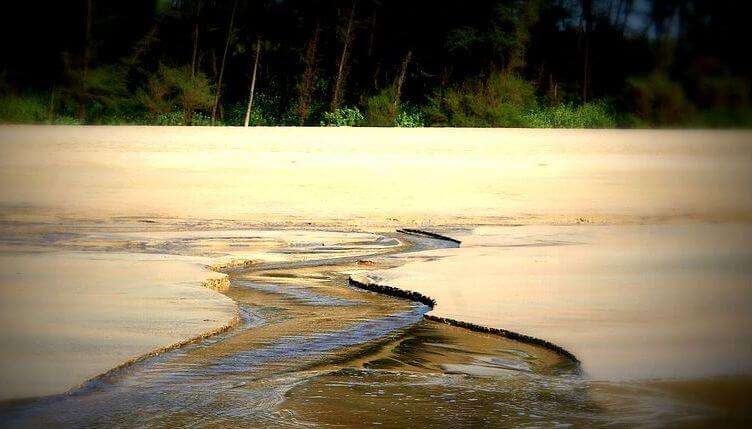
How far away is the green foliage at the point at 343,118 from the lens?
3173cm

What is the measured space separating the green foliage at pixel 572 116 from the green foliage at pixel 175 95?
986 cm

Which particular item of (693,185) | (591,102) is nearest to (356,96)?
(591,102)

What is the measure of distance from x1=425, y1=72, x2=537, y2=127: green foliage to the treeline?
4cm

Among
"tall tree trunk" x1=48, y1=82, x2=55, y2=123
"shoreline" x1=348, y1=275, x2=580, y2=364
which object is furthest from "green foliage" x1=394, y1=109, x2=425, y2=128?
"shoreline" x1=348, y1=275, x2=580, y2=364

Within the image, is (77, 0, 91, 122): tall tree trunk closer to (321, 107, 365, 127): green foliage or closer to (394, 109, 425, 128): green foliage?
(321, 107, 365, 127): green foliage

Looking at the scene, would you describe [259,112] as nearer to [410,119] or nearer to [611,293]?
[410,119]

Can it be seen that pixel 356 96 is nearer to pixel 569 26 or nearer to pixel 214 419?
pixel 569 26

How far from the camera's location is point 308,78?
111ft

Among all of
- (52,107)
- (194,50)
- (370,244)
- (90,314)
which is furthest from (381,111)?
(90,314)

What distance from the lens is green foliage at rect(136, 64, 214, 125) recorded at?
104 ft

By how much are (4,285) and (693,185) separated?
11.9 m

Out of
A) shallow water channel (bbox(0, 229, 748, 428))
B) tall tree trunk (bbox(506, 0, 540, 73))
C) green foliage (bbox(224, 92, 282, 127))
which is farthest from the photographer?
green foliage (bbox(224, 92, 282, 127))

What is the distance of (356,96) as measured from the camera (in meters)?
33.6

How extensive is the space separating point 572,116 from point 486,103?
4898 millimetres
